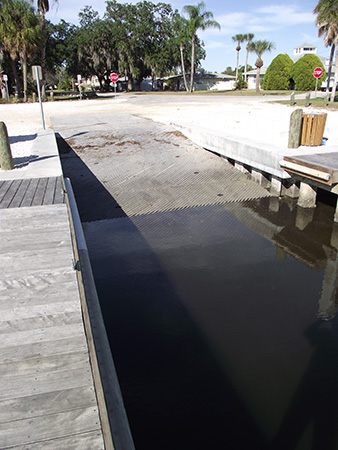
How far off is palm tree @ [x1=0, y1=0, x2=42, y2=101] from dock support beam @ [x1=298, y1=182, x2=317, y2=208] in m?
41.8

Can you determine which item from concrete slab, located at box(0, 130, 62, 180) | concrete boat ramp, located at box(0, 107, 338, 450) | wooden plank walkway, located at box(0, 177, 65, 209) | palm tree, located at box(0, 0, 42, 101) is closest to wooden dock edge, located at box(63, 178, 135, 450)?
concrete boat ramp, located at box(0, 107, 338, 450)

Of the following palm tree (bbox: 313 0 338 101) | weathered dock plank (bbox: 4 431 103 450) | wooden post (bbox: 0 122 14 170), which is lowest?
weathered dock plank (bbox: 4 431 103 450)

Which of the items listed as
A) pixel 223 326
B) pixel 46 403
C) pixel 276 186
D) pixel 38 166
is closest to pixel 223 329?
pixel 223 326

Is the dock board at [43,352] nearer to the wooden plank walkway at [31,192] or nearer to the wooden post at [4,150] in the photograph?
the wooden plank walkway at [31,192]

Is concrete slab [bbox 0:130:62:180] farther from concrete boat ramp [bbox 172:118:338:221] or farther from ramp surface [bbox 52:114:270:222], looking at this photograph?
concrete boat ramp [bbox 172:118:338:221]

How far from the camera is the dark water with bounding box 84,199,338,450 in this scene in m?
3.84

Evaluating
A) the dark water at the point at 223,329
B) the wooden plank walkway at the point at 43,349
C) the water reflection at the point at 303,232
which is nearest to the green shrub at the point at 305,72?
the water reflection at the point at 303,232

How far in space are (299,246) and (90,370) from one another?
629 centimetres

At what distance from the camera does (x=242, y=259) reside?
7.27 m

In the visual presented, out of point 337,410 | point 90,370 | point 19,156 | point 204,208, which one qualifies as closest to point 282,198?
point 204,208

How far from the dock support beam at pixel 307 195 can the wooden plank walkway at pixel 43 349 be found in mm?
6640

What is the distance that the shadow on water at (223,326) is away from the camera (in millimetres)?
3848

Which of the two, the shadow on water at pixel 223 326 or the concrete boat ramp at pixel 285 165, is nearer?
the shadow on water at pixel 223 326

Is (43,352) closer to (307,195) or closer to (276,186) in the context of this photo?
(307,195)
